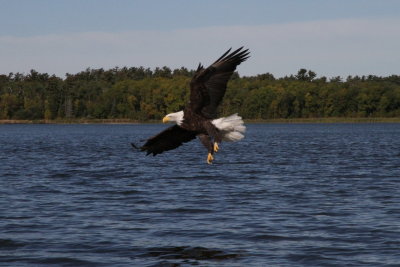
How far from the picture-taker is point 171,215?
2086 centimetres

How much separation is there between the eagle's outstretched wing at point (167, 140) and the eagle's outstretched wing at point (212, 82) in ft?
5.72

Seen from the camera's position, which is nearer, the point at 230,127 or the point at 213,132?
the point at 213,132

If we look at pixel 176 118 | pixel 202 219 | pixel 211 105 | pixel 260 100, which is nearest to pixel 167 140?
pixel 176 118

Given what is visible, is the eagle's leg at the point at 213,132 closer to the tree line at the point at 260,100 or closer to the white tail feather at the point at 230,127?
the white tail feather at the point at 230,127

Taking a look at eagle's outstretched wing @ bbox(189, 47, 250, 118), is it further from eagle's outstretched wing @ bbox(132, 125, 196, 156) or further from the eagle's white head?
eagle's outstretched wing @ bbox(132, 125, 196, 156)

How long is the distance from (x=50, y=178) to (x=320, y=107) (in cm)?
16138

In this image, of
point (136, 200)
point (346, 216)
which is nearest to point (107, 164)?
point (136, 200)

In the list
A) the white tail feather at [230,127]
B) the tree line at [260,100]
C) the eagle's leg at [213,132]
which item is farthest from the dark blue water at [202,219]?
the tree line at [260,100]

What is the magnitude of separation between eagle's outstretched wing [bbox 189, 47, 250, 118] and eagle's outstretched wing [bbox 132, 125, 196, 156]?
1.74 metres

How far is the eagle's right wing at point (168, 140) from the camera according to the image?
15117 millimetres

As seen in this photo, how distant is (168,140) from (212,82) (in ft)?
8.98

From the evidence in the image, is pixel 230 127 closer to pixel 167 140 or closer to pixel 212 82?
pixel 212 82

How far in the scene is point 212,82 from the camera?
43.2ft

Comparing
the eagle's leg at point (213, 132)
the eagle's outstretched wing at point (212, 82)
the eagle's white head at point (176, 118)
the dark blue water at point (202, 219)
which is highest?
the eagle's outstretched wing at point (212, 82)
